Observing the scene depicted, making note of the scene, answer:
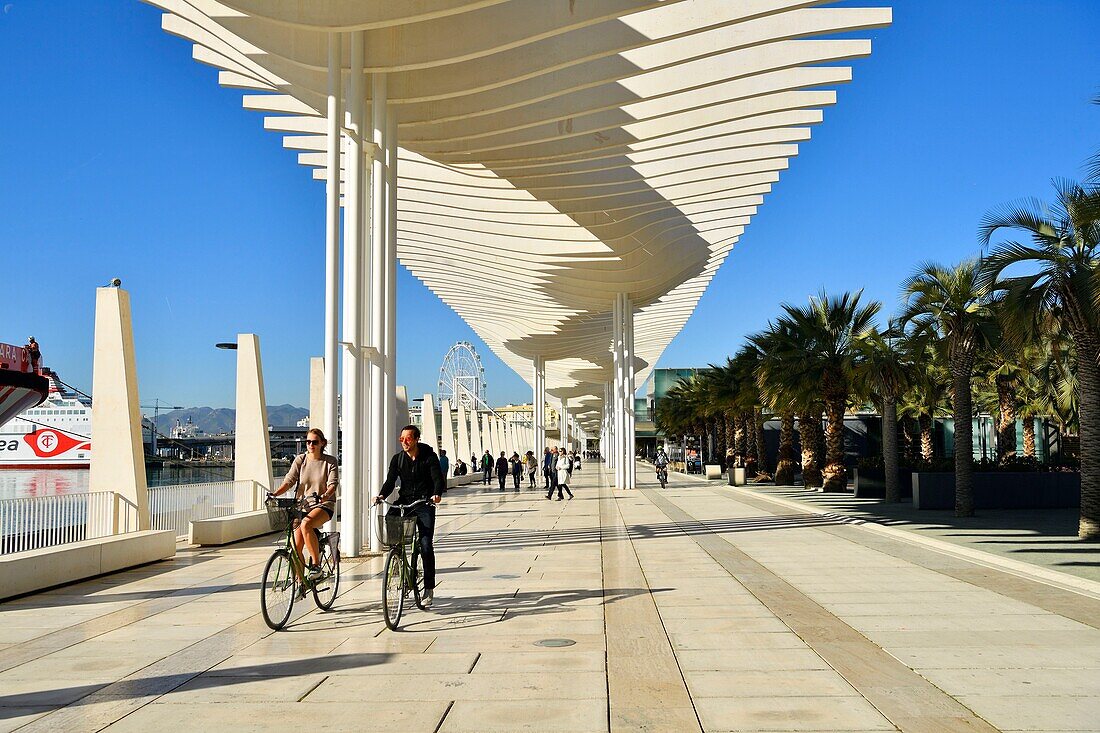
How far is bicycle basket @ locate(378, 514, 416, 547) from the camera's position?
279 inches

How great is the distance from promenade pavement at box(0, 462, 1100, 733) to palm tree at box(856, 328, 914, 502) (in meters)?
12.2

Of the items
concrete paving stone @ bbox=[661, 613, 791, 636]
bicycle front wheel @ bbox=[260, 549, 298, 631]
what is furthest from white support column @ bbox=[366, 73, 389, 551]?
concrete paving stone @ bbox=[661, 613, 791, 636]

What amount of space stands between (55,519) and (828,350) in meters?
21.1

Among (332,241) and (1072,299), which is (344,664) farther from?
(1072,299)

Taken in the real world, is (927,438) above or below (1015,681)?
above

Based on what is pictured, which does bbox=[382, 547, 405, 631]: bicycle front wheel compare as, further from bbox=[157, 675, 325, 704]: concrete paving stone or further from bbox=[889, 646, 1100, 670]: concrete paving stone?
bbox=[889, 646, 1100, 670]: concrete paving stone

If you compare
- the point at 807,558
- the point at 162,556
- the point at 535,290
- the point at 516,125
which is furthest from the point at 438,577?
the point at 535,290

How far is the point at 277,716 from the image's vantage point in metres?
4.80

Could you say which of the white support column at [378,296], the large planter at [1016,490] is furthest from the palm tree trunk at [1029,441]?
the white support column at [378,296]

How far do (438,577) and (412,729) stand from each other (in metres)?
5.61

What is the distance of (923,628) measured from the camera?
7051 mm

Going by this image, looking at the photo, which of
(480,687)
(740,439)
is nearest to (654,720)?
(480,687)

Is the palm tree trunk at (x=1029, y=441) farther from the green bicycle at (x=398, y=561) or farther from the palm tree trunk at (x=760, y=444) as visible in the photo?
the green bicycle at (x=398, y=561)

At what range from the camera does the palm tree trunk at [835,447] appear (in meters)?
27.0
